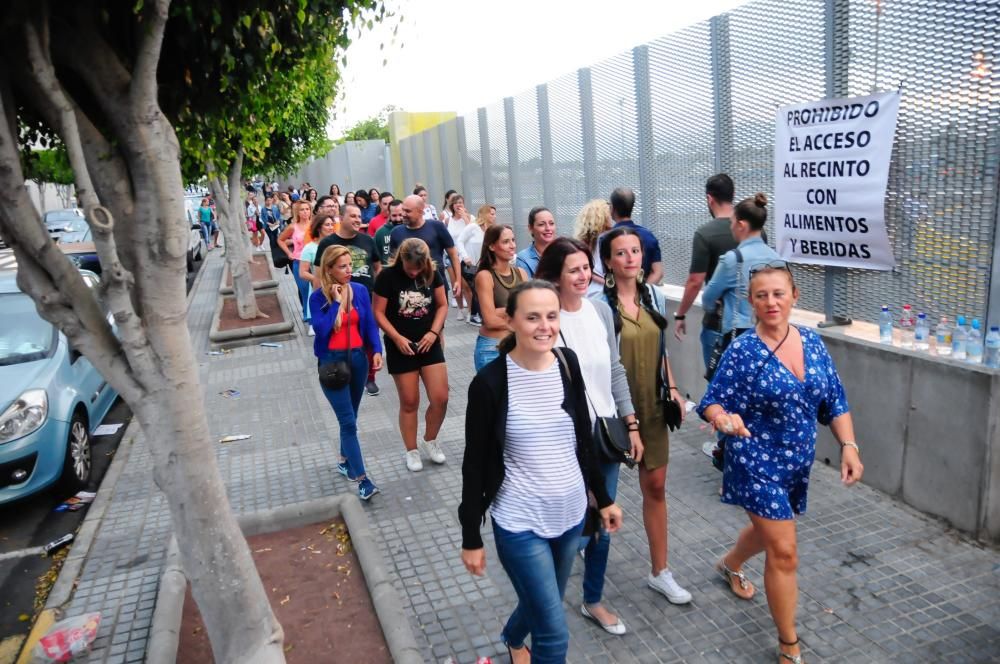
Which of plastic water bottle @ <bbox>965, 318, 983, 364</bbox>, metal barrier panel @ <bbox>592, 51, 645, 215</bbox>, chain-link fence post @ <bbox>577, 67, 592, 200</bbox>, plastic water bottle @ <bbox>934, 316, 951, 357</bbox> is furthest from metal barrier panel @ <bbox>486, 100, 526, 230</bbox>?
plastic water bottle @ <bbox>965, 318, 983, 364</bbox>

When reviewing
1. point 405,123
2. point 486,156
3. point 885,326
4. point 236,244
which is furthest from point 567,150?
point 405,123

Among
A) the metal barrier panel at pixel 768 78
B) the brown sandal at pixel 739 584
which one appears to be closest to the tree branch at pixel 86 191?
the brown sandal at pixel 739 584

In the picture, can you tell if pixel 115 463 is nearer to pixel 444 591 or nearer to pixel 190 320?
pixel 444 591

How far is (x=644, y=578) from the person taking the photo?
4.47 meters

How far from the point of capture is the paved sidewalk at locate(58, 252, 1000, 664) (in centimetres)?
383

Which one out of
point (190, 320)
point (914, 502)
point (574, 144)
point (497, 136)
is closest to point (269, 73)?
point (914, 502)

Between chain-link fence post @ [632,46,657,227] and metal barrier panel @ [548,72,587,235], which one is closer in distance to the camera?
chain-link fence post @ [632,46,657,227]

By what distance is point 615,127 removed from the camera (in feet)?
29.4

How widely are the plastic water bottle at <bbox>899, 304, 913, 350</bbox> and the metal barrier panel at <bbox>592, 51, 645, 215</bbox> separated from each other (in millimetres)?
3720

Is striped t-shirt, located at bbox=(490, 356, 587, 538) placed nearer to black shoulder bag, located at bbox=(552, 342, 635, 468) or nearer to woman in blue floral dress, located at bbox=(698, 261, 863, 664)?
black shoulder bag, located at bbox=(552, 342, 635, 468)

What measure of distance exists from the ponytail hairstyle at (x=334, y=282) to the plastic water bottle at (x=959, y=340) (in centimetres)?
408

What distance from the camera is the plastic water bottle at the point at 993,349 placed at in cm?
448

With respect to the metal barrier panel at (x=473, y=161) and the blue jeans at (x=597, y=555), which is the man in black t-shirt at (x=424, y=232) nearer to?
the blue jeans at (x=597, y=555)

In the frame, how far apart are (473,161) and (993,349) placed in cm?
1245
